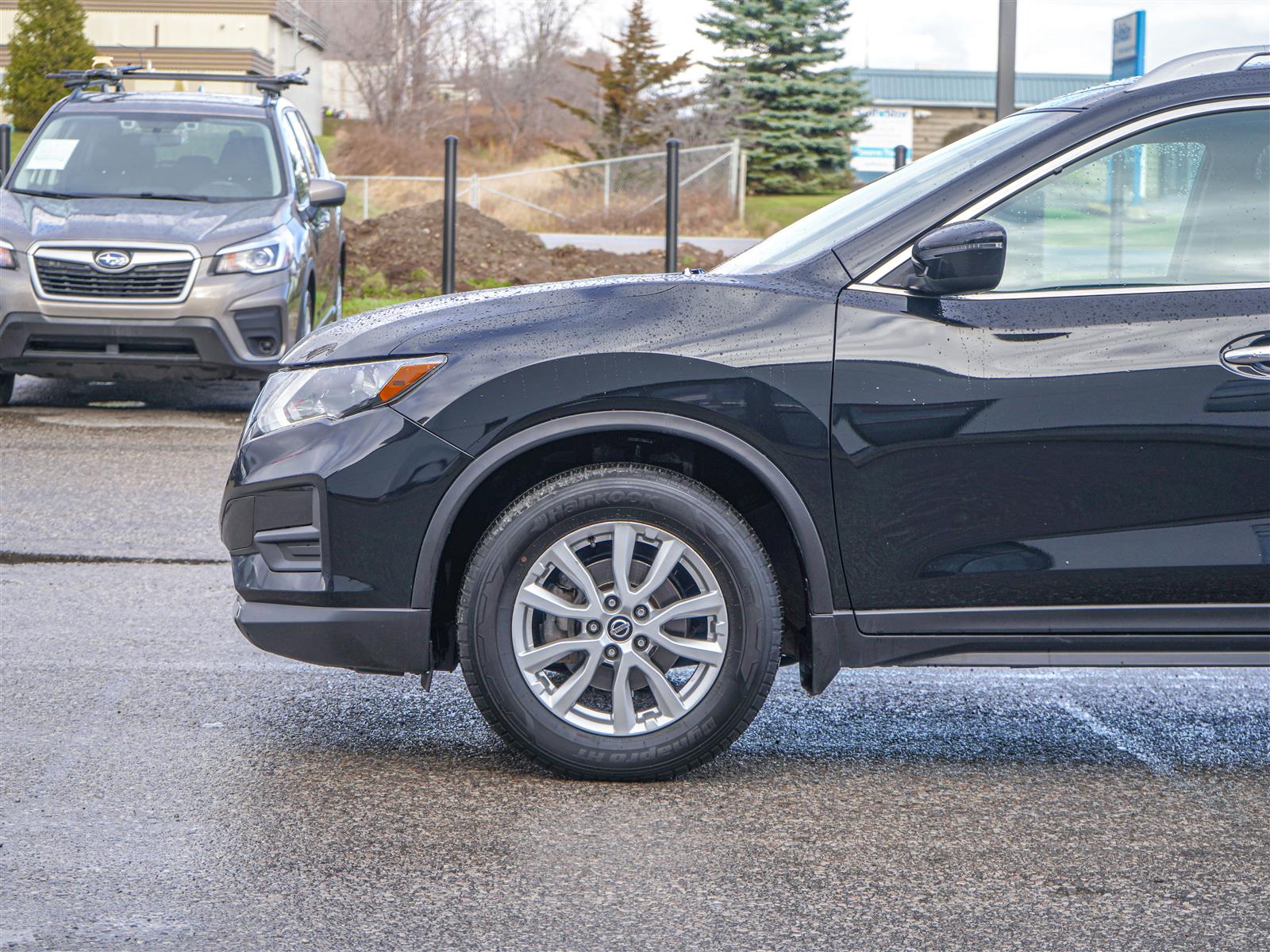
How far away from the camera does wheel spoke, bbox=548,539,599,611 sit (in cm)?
403

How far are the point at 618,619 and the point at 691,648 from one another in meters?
0.20

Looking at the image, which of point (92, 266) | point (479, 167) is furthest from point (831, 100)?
point (92, 266)

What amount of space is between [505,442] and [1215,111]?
2023 mm

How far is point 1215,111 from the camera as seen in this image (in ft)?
13.6

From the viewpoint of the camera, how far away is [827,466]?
400cm

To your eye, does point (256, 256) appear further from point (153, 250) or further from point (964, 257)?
point (964, 257)

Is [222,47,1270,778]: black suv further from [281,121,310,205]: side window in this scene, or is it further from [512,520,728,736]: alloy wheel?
[281,121,310,205]: side window

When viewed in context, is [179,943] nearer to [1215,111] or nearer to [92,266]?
[1215,111]

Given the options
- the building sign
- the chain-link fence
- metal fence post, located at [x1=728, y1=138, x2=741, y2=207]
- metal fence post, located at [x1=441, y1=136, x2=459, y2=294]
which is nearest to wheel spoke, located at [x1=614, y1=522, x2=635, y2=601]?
metal fence post, located at [x1=441, y1=136, x2=459, y2=294]

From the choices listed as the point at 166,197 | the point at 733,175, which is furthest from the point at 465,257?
the point at 733,175

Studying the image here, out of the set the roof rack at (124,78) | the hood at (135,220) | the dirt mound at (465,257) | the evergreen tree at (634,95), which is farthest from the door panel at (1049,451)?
the evergreen tree at (634,95)

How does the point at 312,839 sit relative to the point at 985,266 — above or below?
below

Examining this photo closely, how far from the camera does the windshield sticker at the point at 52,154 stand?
10.8m

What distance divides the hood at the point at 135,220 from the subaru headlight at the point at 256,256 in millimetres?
52
